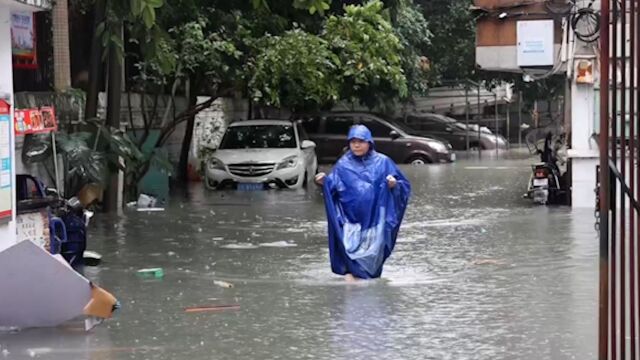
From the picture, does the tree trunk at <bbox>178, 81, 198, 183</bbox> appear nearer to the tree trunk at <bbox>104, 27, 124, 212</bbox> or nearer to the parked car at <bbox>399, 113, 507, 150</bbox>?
the tree trunk at <bbox>104, 27, 124, 212</bbox>

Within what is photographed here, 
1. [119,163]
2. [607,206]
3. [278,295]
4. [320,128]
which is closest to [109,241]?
[119,163]

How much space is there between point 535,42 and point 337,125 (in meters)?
13.9

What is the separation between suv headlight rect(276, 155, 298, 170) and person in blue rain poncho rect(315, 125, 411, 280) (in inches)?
416

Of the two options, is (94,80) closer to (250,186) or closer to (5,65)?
(250,186)

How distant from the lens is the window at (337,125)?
2908 centimetres

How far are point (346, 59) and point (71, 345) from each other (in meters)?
12.7

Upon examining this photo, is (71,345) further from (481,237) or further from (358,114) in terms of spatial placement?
(358,114)

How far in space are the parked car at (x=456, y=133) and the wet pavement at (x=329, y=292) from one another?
1949 cm

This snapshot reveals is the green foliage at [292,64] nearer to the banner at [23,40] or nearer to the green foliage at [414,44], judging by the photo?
the banner at [23,40]

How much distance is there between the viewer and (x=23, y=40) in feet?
42.8

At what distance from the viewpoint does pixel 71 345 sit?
7.11 meters

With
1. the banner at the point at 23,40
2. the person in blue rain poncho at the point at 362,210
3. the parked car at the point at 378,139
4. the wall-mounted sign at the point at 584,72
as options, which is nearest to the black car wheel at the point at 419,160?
the parked car at the point at 378,139

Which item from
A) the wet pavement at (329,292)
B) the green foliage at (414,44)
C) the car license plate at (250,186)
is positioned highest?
the green foliage at (414,44)

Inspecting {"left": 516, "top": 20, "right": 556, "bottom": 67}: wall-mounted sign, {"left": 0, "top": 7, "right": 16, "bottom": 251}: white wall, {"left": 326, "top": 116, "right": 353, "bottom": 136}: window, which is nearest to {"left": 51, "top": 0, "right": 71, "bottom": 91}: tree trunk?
{"left": 0, "top": 7, "right": 16, "bottom": 251}: white wall
